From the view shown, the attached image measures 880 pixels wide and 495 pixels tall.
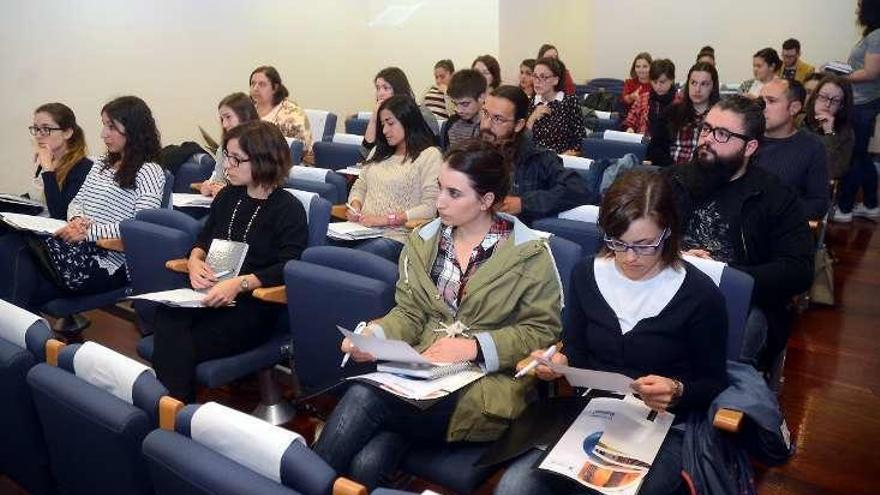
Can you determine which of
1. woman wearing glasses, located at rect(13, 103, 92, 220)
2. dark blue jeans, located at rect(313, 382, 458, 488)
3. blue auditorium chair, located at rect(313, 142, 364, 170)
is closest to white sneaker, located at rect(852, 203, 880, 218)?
blue auditorium chair, located at rect(313, 142, 364, 170)

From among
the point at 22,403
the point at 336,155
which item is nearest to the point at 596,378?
the point at 22,403

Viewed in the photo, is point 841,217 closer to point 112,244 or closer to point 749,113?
point 749,113

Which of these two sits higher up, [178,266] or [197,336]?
[178,266]

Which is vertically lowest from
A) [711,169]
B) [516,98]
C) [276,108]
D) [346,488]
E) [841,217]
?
[841,217]

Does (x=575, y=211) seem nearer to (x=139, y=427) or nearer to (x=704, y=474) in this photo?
(x=704, y=474)

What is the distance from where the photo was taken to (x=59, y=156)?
376 centimetres

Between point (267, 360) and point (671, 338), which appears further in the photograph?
point (267, 360)

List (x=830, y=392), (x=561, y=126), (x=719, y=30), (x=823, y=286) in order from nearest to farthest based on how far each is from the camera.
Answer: (x=830, y=392) → (x=823, y=286) → (x=561, y=126) → (x=719, y=30)

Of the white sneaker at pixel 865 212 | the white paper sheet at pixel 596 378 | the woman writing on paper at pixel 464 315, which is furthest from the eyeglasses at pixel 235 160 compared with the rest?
the white sneaker at pixel 865 212

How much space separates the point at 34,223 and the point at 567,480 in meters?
2.88

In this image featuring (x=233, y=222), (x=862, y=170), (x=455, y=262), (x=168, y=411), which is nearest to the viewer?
(x=168, y=411)

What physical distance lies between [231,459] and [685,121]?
12.3 feet

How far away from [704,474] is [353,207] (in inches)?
97.6

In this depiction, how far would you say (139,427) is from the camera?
65.1 inches
